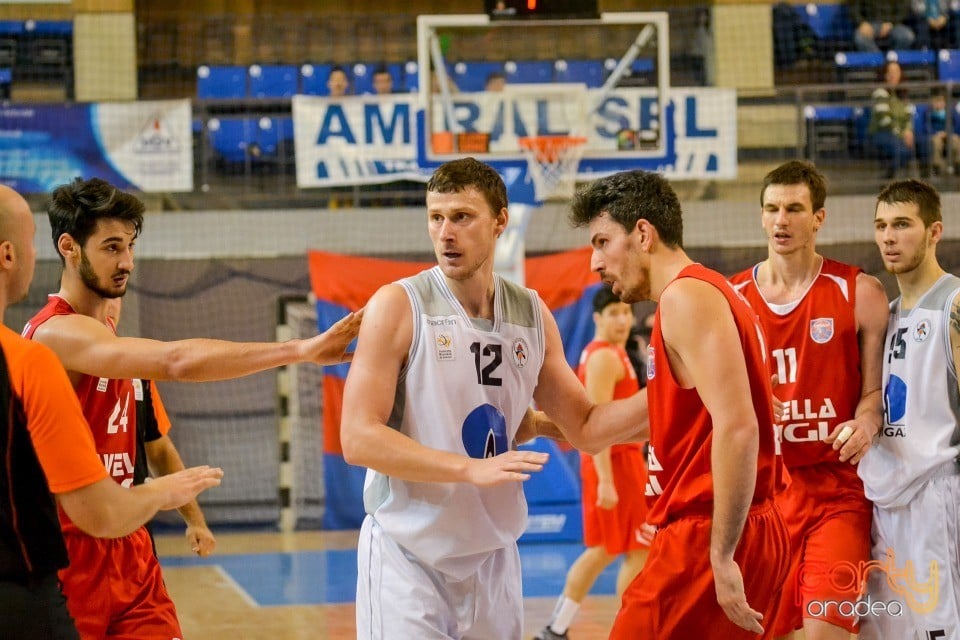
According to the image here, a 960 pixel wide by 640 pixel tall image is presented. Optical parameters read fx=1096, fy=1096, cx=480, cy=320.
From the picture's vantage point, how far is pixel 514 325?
3881 millimetres

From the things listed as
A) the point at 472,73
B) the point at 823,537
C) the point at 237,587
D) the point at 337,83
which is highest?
the point at 472,73

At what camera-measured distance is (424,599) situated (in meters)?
3.55

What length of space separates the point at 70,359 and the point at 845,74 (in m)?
14.5

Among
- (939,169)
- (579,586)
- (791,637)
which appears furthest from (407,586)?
(939,169)

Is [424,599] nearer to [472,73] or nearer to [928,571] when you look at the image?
[928,571]

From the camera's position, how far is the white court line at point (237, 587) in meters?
8.90

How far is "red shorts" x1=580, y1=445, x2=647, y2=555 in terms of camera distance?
7406mm

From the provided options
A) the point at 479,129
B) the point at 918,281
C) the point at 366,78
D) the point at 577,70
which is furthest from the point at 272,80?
the point at 918,281

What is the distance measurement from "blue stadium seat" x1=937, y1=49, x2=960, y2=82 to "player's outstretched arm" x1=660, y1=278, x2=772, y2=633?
14476 millimetres

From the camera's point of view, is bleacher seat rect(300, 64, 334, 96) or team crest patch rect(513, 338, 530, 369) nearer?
team crest patch rect(513, 338, 530, 369)

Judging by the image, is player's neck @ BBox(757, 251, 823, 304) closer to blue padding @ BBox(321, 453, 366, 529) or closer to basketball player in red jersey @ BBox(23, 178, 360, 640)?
basketball player in red jersey @ BBox(23, 178, 360, 640)

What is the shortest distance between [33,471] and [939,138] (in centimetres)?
1383

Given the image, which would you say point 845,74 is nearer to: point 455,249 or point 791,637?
point 791,637

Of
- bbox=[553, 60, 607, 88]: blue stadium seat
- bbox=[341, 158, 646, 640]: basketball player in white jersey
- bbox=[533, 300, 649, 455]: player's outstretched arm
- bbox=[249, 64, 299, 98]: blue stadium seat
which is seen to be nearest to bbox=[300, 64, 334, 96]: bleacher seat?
bbox=[249, 64, 299, 98]: blue stadium seat
